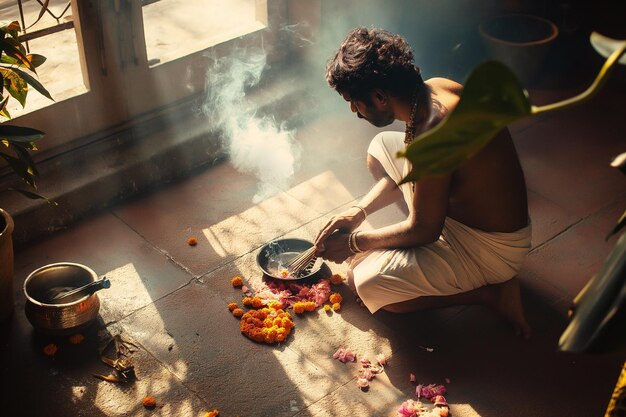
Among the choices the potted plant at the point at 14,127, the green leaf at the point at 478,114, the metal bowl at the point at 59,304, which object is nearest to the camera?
the green leaf at the point at 478,114

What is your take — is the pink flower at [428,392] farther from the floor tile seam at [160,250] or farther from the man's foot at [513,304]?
the floor tile seam at [160,250]

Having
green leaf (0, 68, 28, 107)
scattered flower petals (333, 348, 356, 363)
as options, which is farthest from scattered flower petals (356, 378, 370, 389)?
green leaf (0, 68, 28, 107)

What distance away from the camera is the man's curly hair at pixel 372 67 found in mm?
2814

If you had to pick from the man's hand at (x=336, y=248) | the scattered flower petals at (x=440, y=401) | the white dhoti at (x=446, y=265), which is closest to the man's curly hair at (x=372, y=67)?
the white dhoti at (x=446, y=265)

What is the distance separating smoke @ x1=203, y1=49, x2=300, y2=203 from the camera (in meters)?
4.39

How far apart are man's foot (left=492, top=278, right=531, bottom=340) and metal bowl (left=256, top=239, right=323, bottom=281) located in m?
0.88

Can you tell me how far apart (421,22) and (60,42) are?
2516 millimetres

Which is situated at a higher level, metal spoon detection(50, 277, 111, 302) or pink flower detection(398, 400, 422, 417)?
metal spoon detection(50, 277, 111, 302)

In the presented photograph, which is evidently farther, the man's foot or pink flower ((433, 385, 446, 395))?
the man's foot

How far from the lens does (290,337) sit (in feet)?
10.7

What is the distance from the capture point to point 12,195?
371 cm

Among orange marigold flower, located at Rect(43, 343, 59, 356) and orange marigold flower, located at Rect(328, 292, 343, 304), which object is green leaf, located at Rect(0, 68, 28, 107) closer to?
orange marigold flower, located at Rect(43, 343, 59, 356)

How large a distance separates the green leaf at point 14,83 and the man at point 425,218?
1.25 meters

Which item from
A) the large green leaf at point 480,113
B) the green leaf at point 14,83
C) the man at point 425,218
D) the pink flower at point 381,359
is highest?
the large green leaf at point 480,113
